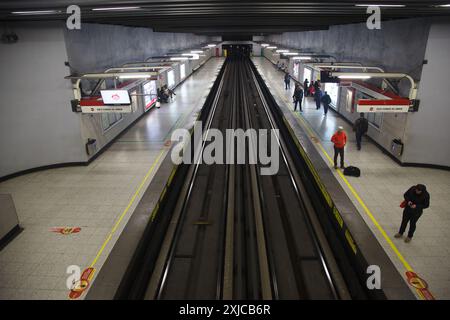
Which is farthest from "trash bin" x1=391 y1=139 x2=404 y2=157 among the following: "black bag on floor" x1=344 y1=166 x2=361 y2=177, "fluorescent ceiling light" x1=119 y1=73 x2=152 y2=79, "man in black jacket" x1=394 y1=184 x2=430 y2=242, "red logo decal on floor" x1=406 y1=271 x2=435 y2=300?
"fluorescent ceiling light" x1=119 y1=73 x2=152 y2=79

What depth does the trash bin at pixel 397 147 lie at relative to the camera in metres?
10.3

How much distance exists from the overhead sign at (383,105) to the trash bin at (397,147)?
1.39 metres

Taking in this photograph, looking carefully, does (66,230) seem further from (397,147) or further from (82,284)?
(397,147)

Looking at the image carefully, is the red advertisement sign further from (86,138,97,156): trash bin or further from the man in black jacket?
the man in black jacket

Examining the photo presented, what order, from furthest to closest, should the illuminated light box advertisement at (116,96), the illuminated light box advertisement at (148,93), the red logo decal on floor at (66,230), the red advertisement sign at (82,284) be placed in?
the illuminated light box advertisement at (148,93), the illuminated light box advertisement at (116,96), the red logo decal on floor at (66,230), the red advertisement sign at (82,284)

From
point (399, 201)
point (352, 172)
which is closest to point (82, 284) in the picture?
point (399, 201)

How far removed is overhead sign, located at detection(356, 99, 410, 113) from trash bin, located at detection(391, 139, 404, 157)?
1.39 meters

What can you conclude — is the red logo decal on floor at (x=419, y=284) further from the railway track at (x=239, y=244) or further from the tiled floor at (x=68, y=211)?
the tiled floor at (x=68, y=211)

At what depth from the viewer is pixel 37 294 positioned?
558 cm

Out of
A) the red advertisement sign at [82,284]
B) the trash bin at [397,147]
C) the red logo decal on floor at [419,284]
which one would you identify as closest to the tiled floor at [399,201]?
the red logo decal on floor at [419,284]

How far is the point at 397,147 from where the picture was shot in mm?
10430

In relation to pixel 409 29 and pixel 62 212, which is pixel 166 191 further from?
pixel 409 29

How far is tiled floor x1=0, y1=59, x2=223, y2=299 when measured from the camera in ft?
19.8
